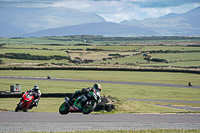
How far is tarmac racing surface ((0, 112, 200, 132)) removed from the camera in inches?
778

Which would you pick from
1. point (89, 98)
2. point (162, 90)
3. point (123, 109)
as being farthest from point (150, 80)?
point (89, 98)

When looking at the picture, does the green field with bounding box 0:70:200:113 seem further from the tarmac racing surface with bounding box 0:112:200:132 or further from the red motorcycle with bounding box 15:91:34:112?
the red motorcycle with bounding box 15:91:34:112

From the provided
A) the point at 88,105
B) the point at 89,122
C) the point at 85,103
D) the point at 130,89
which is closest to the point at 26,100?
the point at 85,103

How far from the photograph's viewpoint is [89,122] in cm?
2138

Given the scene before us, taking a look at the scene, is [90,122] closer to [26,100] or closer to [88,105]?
[26,100]

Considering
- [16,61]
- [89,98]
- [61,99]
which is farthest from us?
[16,61]

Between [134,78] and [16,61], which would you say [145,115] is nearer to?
[134,78]

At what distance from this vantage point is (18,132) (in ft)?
60.2

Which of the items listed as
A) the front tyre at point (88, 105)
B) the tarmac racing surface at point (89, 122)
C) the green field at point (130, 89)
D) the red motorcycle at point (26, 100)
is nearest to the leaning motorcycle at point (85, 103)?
the front tyre at point (88, 105)

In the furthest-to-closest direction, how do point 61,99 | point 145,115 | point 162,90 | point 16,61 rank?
point 16,61 → point 162,90 → point 61,99 → point 145,115

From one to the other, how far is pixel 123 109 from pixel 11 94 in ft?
51.8

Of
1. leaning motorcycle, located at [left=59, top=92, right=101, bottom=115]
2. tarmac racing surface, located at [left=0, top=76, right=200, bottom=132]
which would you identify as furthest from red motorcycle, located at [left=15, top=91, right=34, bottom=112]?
tarmac racing surface, located at [left=0, top=76, right=200, bottom=132]

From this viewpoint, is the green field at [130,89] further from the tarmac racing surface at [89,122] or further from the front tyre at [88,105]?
the front tyre at [88,105]

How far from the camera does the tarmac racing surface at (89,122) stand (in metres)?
19.8
